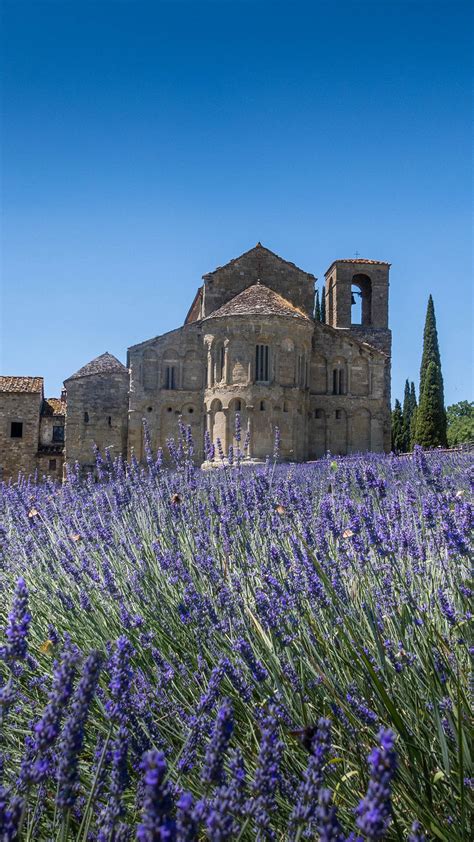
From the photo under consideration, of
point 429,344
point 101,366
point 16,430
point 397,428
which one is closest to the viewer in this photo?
point 101,366

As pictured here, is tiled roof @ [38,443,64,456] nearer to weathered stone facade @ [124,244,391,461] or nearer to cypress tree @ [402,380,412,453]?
weathered stone facade @ [124,244,391,461]

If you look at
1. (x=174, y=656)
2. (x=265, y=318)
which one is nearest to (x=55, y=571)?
(x=174, y=656)

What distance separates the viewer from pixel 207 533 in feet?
13.5

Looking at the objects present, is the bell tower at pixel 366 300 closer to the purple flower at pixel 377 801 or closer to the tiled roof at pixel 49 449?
the tiled roof at pixel 49 449

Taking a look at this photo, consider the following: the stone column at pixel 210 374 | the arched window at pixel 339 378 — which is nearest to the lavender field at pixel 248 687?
the stone column at pixel 210 374

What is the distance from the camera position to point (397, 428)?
39969 mm

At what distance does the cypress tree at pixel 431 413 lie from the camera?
29688 millimetres

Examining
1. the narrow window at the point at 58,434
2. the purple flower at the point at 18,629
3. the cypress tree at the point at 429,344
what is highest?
the cypress tree at the point at 429,344

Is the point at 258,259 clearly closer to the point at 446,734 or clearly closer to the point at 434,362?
the point at 434,362

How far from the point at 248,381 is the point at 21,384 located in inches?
452

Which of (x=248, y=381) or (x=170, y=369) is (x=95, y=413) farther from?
(x=248, y=381)

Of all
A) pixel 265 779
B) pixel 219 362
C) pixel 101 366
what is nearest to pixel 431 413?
pixel 219 362

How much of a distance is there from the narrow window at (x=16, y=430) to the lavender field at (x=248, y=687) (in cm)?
2681

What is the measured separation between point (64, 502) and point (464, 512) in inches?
161
